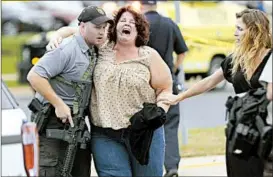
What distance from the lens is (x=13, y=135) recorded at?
14.1 ft

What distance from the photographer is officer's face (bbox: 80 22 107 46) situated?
5.86 m

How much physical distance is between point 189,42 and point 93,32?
563cm

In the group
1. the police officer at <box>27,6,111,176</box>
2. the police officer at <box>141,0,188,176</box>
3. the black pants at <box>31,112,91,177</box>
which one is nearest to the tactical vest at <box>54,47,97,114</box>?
the police officer at <box>27,6,111,176</box>

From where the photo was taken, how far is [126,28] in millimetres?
5926

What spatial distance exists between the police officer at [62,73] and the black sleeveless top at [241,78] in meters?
0.90

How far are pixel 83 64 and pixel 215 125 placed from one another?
6945 mm

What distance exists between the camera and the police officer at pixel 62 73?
5.68 metres

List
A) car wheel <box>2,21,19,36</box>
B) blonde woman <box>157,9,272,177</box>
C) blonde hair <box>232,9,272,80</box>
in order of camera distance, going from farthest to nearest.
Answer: car wheel <box>2,21,19,36</box>, blonde hair <box>232,9,272,80</box>, blonde woman <box>157,9,272,177</box>

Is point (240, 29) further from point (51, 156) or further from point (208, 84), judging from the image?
point (51, 156)

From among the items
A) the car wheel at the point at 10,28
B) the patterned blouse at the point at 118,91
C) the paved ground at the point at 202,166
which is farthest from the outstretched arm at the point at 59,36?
the car wheel at the point at 10,28

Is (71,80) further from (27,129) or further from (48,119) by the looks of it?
(27,129)

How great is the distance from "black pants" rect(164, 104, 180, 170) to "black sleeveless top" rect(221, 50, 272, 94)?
2.34 metres

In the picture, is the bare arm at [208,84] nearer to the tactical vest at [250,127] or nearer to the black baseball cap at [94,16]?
Answer: the black baseball cap at [94,16]

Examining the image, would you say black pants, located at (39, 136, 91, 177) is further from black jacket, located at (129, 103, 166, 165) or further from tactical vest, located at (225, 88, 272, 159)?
tactical vest, located at (225, 88, 272, 159)
